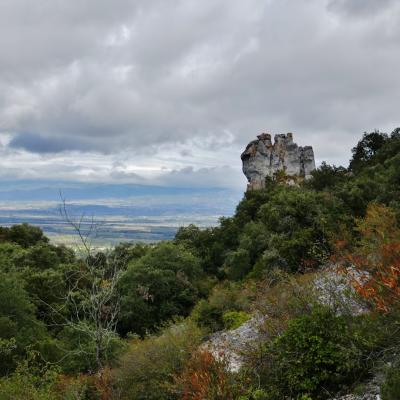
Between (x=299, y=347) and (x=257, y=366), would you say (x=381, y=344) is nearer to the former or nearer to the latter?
(x=299, y=347)

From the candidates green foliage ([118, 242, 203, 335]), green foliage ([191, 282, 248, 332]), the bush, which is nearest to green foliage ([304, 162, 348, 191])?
green foliage ([118, 242, 203, 335])

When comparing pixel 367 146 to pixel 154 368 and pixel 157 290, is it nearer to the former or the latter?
pixel 157 290

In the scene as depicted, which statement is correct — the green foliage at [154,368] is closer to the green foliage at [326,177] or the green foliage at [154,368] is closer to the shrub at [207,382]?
the shrub at [207,382]

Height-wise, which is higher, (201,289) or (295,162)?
(295,162)

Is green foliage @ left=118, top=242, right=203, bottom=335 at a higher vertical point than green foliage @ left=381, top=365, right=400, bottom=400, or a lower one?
lower

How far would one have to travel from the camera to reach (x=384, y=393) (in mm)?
7824

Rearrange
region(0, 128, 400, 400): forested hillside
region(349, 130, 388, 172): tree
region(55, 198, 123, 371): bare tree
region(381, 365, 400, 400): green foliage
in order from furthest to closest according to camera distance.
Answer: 1. region(349, 130, 388, 172): tree
2. region(55, 198, 123, 371): bare tree
3. region(0, 128, 400, 400): forested hillside
4. region(381, 365, 400, 400): green foliage

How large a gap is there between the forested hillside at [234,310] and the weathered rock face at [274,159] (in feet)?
28.9

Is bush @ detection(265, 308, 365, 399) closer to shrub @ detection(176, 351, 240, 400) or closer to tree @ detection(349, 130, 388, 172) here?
shrub @ detection(176, 351, 240, 400)

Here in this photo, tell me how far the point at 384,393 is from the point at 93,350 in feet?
54.4

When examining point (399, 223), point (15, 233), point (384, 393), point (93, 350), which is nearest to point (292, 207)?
point (399, 223)

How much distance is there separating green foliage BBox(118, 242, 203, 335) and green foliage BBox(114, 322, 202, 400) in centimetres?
1456

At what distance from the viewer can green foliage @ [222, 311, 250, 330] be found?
20.6 m

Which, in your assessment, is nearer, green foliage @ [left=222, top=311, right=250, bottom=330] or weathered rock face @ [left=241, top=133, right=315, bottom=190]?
green foliage @ [left=222, top=311, right=250, bottom=330]
